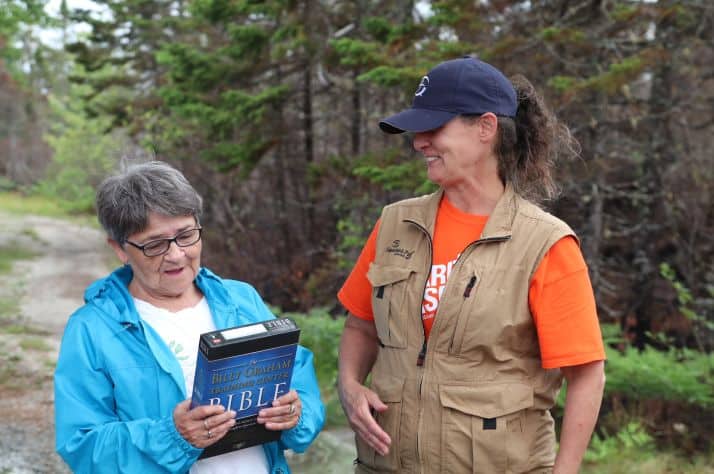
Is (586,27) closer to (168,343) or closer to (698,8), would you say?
(698,8)

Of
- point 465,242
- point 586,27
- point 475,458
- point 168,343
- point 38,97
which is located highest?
point 586,27

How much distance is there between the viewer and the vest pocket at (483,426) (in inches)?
86.4

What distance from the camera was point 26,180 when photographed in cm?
4272

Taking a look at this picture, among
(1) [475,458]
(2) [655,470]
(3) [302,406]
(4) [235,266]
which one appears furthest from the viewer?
(4) [235,266]

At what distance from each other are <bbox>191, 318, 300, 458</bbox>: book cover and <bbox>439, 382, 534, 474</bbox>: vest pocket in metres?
0.51

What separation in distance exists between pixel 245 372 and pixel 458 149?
3.16 feet

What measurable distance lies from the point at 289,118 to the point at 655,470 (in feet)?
27.2

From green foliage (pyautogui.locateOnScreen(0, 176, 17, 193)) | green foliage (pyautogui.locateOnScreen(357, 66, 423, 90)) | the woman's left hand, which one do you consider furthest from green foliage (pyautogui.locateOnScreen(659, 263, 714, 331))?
green foliage (pyautogui.locateOnScreen(0, 176, 17, 193))

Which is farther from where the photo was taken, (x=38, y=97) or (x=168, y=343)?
(x=38, y=97)

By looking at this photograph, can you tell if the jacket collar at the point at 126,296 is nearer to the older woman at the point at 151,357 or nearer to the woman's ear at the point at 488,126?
the older woman at the point at 151,357

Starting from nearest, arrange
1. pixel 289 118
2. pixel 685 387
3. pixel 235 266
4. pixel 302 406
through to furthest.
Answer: pixel 302 406 → pixel 685 387 → pixel 289 118 → pixel 235 266

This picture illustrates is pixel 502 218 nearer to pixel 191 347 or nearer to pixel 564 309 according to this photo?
pixel 564 309

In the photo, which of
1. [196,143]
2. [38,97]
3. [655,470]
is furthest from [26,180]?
[655,470]

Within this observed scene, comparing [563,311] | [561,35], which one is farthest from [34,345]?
[563,311]
